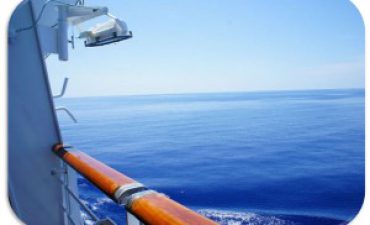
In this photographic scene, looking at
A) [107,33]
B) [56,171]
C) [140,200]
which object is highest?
[107,33]

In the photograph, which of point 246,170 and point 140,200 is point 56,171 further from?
point 246,170

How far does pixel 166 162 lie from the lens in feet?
31.1

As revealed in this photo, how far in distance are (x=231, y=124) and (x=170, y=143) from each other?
7383mm

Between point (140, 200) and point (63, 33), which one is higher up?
point (63, 33)

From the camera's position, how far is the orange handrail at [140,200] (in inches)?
15.0

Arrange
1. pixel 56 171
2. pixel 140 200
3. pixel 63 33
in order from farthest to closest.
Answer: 1. pixel 63 33
2. pixel 56 171
3. pixel 140 200

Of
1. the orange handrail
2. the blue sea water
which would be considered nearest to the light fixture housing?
the orange handrail

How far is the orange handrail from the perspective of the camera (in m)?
0.38

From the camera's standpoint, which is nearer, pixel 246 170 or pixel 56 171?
pixel 56 171

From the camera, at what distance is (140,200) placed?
1.51 feet

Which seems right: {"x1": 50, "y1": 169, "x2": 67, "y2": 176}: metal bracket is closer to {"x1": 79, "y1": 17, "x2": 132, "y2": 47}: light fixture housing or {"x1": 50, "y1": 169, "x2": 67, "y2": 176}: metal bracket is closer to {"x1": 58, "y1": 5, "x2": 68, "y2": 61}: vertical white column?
{"x1": 58, "y1": 5, "x2": 68, "y2": 61}: vertical white column

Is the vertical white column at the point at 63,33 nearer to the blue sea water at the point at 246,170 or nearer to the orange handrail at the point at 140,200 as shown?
the orange handrail at the point at 140,200

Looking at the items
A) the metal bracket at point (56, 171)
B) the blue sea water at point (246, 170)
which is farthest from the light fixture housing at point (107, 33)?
the blue sea water at point (246, 170)

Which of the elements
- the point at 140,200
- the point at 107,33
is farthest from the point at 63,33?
the point at 140,200
